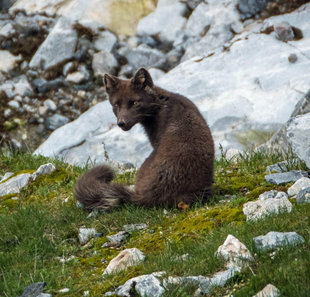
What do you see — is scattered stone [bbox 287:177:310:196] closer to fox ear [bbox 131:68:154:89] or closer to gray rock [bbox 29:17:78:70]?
fox ear [bbox 131:68:154:89]

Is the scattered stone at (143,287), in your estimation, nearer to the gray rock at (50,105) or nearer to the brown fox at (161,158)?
the brown fox at (161,158)

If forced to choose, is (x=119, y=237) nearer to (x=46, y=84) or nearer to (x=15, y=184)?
Answer: (x=15, y=184)

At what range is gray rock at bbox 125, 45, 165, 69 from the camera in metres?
13.3

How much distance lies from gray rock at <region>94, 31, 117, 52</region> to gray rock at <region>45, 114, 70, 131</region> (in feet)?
6.24

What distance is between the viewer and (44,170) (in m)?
8.16

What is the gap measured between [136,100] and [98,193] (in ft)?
4.15

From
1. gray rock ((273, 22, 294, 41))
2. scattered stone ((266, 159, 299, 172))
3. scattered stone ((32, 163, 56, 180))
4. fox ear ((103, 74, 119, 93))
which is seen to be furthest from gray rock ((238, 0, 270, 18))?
scattered stone ((32, 163, 56, 180))

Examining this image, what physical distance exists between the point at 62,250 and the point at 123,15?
9178 millimetres

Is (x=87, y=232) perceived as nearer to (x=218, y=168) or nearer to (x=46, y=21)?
(x=218, y=168)

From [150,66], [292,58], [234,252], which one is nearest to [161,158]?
[234,252]

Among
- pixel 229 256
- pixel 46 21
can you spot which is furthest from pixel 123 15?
pixel 229 256

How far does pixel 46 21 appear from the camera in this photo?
1452cm

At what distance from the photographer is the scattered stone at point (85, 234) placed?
597cm

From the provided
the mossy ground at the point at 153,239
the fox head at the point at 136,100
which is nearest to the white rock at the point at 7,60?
the mossy ground at the point at 153,239
